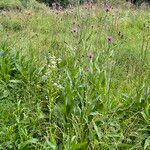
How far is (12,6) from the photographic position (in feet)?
50.9

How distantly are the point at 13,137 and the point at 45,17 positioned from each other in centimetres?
712

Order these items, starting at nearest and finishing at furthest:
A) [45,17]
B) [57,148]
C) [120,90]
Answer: [57,148]
[120,90]
[45,17]

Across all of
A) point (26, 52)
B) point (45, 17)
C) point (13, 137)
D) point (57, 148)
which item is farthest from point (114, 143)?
point (45, 17)

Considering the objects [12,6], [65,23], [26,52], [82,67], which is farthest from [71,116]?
[12,6]

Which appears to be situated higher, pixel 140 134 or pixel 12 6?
pixel 140 134

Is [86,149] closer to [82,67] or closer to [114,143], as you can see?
[114,143]

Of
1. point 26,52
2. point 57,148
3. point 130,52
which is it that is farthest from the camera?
point 130,52

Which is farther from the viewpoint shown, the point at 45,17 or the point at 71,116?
the point at 45,17

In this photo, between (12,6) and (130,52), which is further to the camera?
(12,6)

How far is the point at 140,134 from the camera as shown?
423 centimetres

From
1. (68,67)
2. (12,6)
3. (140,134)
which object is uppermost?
(68,67)

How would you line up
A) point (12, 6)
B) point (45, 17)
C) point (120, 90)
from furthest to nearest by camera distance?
point (12, 6) → point (45, 17) → point (120, 90)

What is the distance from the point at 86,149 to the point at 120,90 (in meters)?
1.32

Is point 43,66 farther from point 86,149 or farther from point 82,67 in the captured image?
point 86,149
